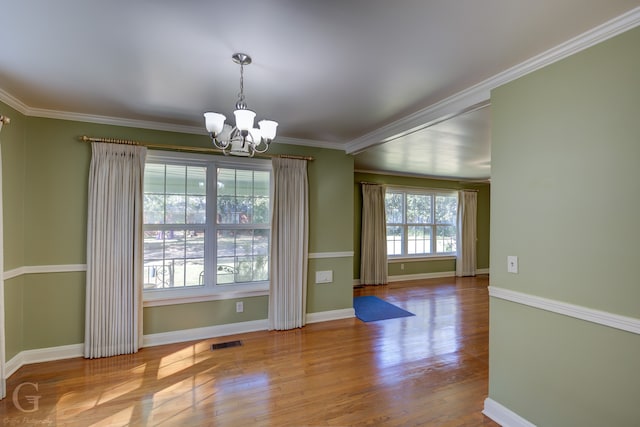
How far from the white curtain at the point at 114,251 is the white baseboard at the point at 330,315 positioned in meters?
2.06

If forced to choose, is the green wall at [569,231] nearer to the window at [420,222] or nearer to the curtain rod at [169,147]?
the curtain rod at [169,147]

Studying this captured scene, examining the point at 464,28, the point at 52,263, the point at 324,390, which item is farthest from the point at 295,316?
the point at 464,28

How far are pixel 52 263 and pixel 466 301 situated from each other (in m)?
5.96

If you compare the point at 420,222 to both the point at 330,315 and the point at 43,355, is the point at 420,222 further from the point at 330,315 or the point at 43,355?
the point at 43,355

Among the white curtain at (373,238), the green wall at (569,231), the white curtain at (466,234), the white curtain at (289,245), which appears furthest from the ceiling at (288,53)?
the white curtain at (466,234)

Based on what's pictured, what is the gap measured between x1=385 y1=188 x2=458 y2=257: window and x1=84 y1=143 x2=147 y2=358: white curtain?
502 cm

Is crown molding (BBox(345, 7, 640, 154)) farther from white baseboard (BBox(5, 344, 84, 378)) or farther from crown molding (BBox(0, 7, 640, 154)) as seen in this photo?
white baseboard (BBox(5, 344, 84, 378))

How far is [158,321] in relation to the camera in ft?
10.6

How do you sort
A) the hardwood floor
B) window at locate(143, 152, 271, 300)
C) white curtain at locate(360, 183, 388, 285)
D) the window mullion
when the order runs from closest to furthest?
1. the hardwood floor
2. window at locate(143, 152, 271, 300)
3. the window mullion
4. white curtain at locate(360, 183, 388, 285)

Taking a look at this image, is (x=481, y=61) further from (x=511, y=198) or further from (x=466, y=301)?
(x=466, y=301)

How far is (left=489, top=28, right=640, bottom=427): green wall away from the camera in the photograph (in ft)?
4.81

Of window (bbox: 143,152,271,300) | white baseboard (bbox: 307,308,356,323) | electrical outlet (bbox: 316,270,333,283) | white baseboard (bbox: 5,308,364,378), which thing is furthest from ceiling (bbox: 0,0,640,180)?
white baseboard (bbox: 307,308,356,323)

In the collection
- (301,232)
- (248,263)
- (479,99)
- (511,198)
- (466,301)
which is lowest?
(466,301)

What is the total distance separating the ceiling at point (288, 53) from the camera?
Answer: 142 centimetres
